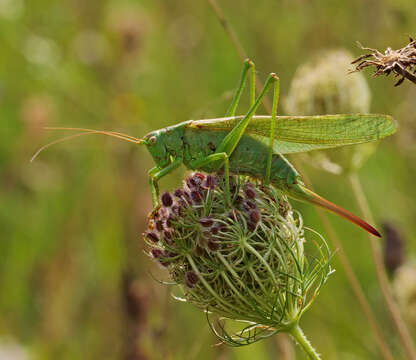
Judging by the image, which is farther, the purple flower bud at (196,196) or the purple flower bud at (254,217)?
the purple flower bud at (196,196)

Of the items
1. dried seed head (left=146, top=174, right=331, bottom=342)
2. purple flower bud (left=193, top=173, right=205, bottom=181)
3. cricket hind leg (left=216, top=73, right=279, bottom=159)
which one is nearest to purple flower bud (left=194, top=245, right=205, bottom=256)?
dried seed head (left=146, top=174, right=331, bottom=342)

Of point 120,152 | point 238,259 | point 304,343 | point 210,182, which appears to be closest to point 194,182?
point 210,182

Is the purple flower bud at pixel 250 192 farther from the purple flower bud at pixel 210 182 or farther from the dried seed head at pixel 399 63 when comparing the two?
the dried seed head at pixel 399 63

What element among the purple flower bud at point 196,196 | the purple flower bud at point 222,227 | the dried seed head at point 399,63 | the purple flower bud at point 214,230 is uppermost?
the dried seed head at point 399,63

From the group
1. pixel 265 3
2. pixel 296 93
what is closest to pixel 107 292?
pixel 296 93

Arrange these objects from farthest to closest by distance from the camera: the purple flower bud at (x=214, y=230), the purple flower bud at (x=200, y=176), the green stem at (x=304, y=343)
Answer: the purple flower bud at (x=200, y=176)
the purple flower bud at (x=214, y=230)
the green stem at (x=304, y=343)

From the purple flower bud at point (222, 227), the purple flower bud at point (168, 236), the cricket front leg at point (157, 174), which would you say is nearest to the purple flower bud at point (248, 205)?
the purple flower bud at point (222, 227)
